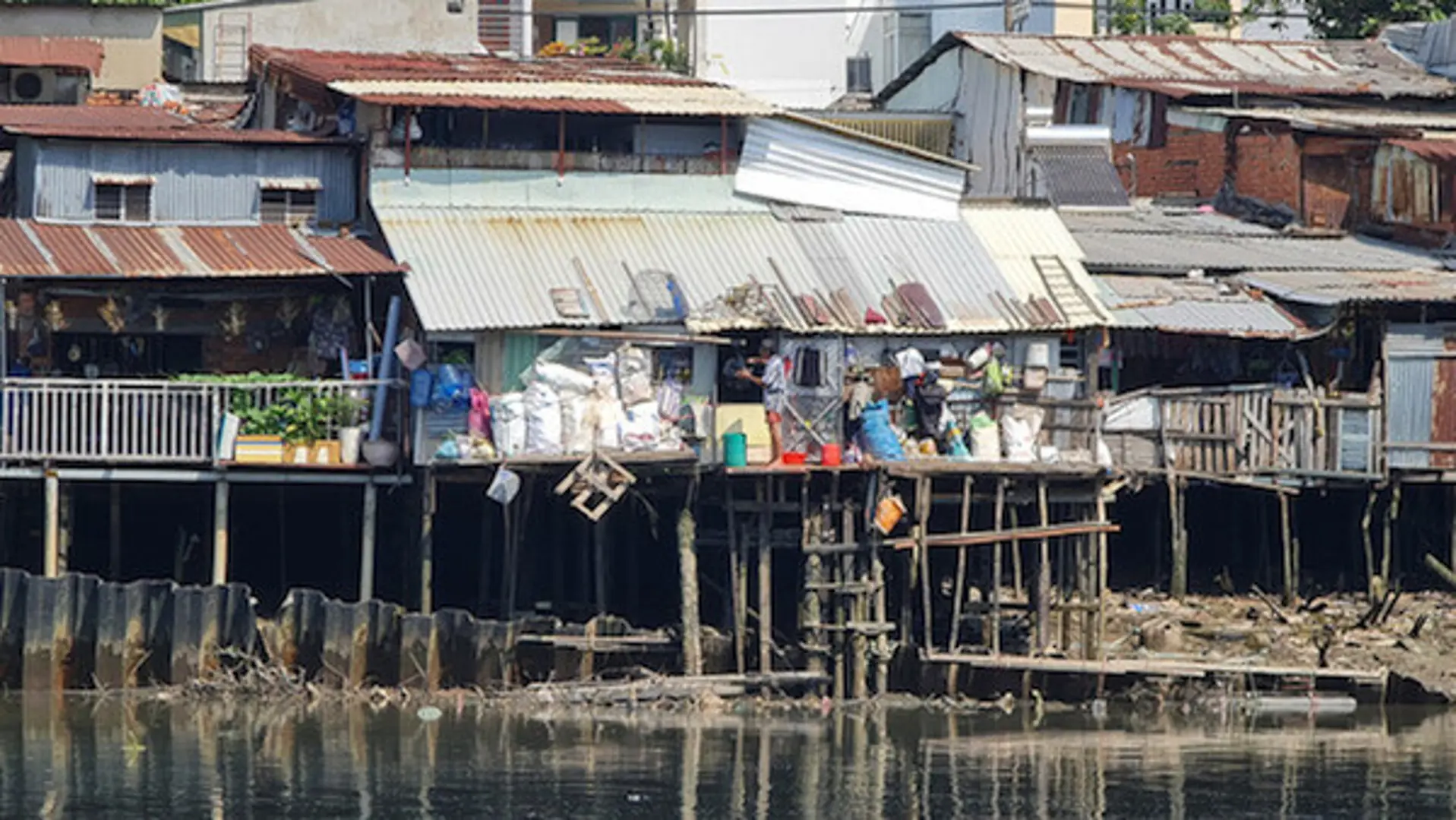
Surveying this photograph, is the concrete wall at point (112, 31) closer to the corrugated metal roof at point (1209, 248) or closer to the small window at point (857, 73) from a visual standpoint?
the corrugated metal roof at point (1209, 248)

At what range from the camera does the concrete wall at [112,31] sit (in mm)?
52062

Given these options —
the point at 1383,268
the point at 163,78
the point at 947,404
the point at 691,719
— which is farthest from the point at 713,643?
the point at 163,78

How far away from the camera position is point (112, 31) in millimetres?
52438

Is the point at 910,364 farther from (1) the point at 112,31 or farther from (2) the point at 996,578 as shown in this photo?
(1) the point at 112,31

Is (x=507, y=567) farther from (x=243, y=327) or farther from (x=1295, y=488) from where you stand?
(x=1295, y=488)

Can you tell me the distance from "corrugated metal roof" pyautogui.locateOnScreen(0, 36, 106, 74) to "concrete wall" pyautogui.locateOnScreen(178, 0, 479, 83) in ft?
11.1

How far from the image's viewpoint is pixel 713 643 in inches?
1545

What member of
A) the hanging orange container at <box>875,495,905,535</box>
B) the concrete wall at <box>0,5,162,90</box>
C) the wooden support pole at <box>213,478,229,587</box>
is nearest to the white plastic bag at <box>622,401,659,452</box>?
the hanging orange container at <box>875,495,905,535</box>

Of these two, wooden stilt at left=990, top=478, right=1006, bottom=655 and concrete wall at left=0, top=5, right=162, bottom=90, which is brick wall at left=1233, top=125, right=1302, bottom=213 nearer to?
wooden stilt at left=990, top=478, right=1006, bottom=655

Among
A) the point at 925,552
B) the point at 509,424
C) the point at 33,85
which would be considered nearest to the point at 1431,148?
the point at 925,552

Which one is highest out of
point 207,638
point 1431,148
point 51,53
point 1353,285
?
point 51,53

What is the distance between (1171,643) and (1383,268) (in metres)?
6.99

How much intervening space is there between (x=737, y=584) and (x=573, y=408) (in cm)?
299

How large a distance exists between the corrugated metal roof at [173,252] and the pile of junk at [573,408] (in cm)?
205
